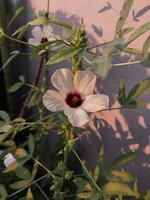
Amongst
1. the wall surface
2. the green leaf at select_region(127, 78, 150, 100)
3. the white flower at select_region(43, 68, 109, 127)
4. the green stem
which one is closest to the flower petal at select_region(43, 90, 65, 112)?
the white flower at select_region(43, 68, 109, 127)

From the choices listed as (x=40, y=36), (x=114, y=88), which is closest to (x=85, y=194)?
(x=114, y=88)

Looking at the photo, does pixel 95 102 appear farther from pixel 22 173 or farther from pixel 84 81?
pixel 22 173

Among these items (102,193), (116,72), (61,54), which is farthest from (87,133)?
(61,54)

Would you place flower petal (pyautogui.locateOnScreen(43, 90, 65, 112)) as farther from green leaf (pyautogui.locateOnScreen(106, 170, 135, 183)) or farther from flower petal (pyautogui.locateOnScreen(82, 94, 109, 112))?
green leaf (pyautogui.locateOnScreen(106, 170, 135, 183))

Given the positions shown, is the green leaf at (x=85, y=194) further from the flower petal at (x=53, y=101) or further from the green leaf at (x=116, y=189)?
the flower petal at (x=53, y=101)

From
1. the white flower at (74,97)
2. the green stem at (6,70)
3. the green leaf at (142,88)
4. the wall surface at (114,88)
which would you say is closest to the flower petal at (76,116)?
the white flower at (74,97)

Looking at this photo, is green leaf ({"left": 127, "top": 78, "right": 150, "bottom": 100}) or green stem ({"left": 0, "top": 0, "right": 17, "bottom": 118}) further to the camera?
green stem ({"left": 0, "top": 0, "right": 17, "bottom": 118})

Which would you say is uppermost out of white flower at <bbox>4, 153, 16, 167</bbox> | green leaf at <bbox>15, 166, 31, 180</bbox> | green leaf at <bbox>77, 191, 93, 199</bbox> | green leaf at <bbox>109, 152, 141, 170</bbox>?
green leaf at <bbox>109, 152, 141, 170</bbox>
